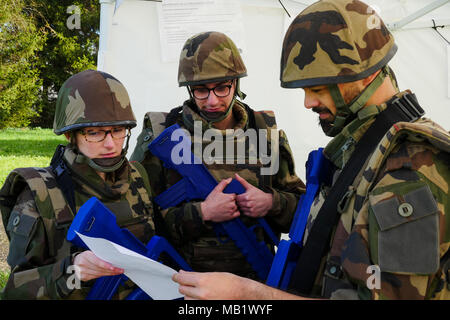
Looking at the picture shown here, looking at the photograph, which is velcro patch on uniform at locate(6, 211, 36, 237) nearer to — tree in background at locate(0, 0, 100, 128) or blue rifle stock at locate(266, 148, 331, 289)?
blue rifle stock at locate(266, 148, 331, 289)

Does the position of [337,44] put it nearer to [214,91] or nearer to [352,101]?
[352,101]

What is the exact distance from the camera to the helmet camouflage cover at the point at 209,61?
2.28 metres

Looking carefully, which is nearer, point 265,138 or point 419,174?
point 419,174

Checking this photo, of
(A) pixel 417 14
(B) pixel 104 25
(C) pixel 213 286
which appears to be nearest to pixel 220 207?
(C) pixel 213 286

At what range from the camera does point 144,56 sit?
363cm

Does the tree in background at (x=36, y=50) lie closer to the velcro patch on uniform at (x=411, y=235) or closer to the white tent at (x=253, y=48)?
the white tent at (x=253, y=48)

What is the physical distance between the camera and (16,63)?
60.2 feet

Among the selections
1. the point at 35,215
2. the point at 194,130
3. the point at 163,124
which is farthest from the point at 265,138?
the point at 35,215

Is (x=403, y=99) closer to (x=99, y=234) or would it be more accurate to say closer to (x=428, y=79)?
(x=99, y=234)

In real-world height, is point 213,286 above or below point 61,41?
below

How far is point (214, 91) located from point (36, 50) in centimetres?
2013

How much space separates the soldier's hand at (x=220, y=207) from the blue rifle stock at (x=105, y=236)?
286 millimetres

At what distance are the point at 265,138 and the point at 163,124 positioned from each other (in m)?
0.60

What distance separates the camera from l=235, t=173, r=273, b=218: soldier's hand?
7.22ft
